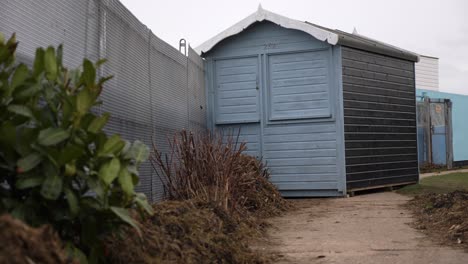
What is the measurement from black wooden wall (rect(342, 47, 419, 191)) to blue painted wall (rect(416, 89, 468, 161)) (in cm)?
979

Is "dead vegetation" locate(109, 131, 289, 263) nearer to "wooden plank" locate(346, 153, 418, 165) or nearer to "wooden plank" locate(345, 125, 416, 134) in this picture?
"wooden plank" locate(346, 153, 418, 165)

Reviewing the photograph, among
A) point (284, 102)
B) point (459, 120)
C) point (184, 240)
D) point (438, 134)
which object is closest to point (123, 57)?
point (184, 240)

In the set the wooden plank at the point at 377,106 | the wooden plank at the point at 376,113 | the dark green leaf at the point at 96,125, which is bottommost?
the dark green leaf at the point at 96,125

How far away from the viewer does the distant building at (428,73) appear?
2819cm

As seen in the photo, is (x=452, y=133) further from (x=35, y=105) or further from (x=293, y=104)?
(x=35, y=105)

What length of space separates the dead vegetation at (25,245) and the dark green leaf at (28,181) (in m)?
0.51

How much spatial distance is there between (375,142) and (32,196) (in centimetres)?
908

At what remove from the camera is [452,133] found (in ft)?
68.7

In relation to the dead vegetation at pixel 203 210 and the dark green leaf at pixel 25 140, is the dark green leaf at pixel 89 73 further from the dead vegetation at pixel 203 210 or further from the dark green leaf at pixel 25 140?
the dead vegetation at pixel 203 210

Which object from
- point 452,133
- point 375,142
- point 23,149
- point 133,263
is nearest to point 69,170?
point 23,149

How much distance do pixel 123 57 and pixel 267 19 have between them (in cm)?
490

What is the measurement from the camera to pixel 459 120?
22547 mm

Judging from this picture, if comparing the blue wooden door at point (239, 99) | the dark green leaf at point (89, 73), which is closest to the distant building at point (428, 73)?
the blue wooden door at point (239, 99)

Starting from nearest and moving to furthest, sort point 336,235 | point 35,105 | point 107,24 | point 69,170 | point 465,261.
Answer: point 69,170, point 35,105, point 465,261, point 107,24, point 336,235
